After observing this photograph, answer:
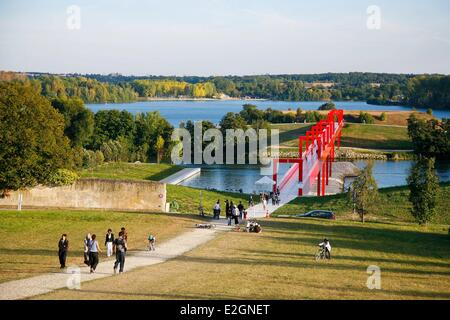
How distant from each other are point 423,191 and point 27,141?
20.9m

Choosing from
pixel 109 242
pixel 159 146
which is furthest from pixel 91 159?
pixel 109 242

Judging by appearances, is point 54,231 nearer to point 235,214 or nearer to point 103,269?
point 103,269

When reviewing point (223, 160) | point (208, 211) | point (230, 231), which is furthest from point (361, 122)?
point (230, 231)

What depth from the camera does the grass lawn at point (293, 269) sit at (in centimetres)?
1667

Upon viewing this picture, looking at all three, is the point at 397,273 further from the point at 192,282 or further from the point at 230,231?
the point at 230,231

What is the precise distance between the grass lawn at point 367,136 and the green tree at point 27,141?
229ft

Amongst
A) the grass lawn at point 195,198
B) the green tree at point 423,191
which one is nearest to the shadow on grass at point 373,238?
the green tree at point 423,191

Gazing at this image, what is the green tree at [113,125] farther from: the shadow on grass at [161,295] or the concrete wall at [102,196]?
the shadow on grass at [161,295]

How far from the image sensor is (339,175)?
68500 millimetres

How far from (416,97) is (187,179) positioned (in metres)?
136

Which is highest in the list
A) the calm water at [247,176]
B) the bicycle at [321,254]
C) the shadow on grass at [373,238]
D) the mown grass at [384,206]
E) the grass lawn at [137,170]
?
the bicycle at [321,254]

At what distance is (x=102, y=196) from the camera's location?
3506 cm

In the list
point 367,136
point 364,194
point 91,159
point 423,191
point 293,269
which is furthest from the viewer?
point 367,136

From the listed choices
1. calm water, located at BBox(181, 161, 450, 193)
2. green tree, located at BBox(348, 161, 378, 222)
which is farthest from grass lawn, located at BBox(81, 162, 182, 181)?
green tree, located at BBox(348, 161, 378, 222)
